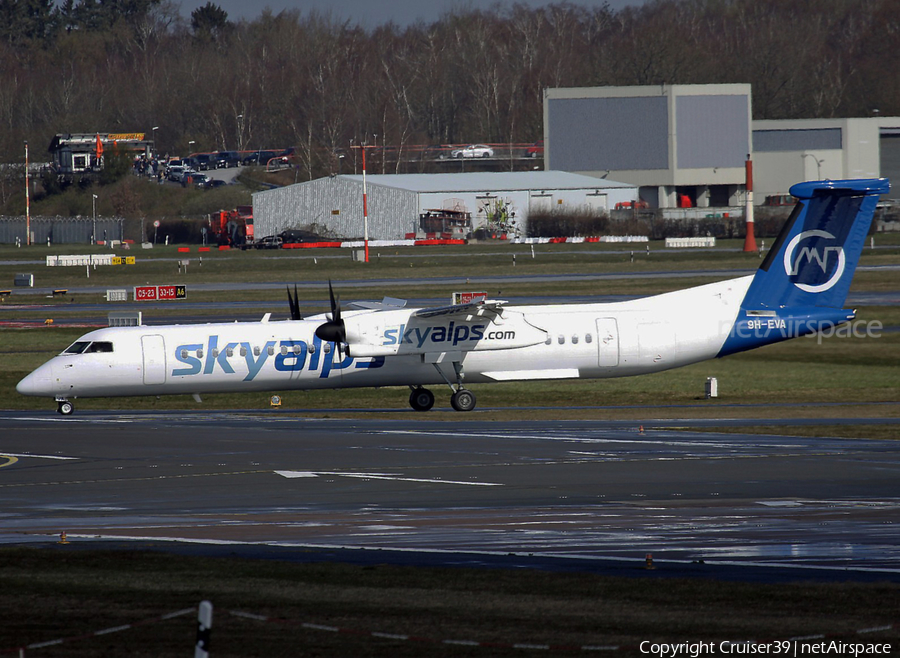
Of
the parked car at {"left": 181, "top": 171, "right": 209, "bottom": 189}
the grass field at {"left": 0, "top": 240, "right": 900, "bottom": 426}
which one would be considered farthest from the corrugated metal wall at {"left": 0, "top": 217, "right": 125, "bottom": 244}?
the grass field at {"left": 0, "top": 240, "right": 900, "bottom": 426}

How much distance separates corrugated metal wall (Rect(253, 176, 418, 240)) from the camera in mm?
109625

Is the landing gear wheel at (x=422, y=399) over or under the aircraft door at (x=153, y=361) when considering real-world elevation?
under

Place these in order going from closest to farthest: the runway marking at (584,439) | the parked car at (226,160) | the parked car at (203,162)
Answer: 1. the runway marking at (584,439)
2. the parked car at (203,162)
3. the parked car at (226,160)

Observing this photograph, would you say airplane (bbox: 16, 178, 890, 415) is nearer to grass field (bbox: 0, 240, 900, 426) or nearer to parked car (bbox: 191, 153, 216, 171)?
grass field (bbox: 0, 240, 900, 426)

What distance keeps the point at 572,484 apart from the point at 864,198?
17193 millimetres

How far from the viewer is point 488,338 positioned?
3256 cm

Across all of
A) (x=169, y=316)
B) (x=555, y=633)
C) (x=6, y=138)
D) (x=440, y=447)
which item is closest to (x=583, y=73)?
(x=6, y=138)

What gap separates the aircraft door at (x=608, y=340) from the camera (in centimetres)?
3281

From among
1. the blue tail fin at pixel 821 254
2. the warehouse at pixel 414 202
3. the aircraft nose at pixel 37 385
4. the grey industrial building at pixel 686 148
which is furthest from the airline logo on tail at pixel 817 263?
the grey industrial building at pixel 686 148

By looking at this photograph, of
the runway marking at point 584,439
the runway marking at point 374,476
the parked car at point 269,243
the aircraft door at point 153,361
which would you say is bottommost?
the runway marking at point 584,439

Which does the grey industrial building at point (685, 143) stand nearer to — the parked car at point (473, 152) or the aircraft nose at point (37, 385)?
the parked car at point (473, 152)

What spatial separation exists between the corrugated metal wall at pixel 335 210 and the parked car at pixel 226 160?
115 ft

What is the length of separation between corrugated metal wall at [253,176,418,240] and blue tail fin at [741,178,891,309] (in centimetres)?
7665

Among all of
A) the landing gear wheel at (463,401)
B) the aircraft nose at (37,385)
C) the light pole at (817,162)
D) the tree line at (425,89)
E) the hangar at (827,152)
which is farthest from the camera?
the tree line at (425,89)
